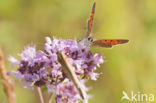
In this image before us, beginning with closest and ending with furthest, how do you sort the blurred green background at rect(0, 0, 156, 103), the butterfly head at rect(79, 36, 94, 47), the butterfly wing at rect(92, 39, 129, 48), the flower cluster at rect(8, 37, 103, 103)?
1. the butterfly wing at rect(92, 39, 129, 48)
2. the flower cluster at rect(8, 37, 103, 103)
3. the butterfly head at rect(79, 36, 94, 47)
4. the blurred green background at rect(0, 0, 156, 103)

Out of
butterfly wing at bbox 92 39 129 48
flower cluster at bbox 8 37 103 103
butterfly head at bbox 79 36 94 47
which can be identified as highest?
butterfly head at bbox 79 36 94 47

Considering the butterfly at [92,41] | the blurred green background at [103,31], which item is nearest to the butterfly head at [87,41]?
the butterfly at [92,41]

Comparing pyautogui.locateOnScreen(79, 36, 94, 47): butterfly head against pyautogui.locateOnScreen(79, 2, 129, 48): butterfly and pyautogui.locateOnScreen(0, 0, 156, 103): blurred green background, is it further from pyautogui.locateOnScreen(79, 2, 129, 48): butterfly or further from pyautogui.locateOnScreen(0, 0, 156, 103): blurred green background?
pyautogui.locateOnScreen(0, 0, 156, 103): blurred green background

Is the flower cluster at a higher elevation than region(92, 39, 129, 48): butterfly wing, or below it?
below

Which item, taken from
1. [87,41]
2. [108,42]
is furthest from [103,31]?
[108,42]

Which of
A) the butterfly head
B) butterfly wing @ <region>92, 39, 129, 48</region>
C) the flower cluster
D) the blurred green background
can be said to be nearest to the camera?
butterfly wing @ <region>92, 39, 129, 48</region>

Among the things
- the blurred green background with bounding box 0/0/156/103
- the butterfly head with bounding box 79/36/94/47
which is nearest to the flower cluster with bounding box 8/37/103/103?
the butterfly head with bounding box 79/36/94/47
